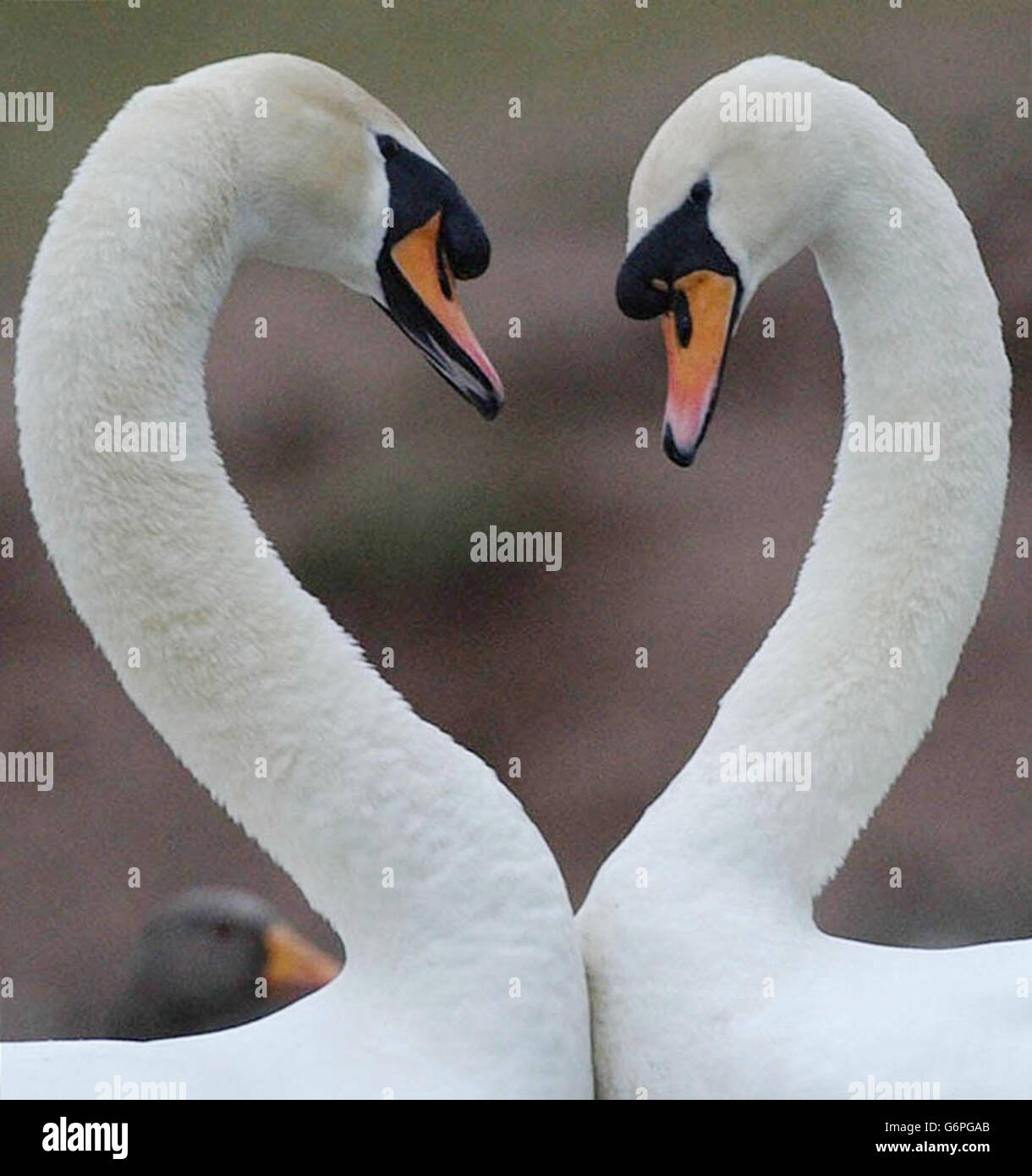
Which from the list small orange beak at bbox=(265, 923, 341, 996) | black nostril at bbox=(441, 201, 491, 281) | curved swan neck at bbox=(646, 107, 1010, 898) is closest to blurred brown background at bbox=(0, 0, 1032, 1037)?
small orange beak at bbox=(265, 923, 341, 996)

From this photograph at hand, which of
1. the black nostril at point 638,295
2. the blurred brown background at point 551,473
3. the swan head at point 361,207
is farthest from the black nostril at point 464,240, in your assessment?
the blurred brown background at point 551,473

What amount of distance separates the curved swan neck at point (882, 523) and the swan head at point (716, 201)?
0.07m

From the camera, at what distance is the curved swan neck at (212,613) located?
9.13ft

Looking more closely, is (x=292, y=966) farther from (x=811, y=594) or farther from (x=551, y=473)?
(x=551, y=473)

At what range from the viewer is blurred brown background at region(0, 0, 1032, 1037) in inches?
321

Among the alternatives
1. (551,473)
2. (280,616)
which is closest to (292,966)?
(280,616)

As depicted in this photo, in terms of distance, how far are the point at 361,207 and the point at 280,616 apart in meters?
0.47

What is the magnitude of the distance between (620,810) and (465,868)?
18.4ft

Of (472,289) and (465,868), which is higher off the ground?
(472,289)

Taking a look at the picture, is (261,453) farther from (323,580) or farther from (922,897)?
(922,897)

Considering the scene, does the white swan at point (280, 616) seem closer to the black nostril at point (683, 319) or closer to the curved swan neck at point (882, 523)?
the black nostril at point (683, 319)
